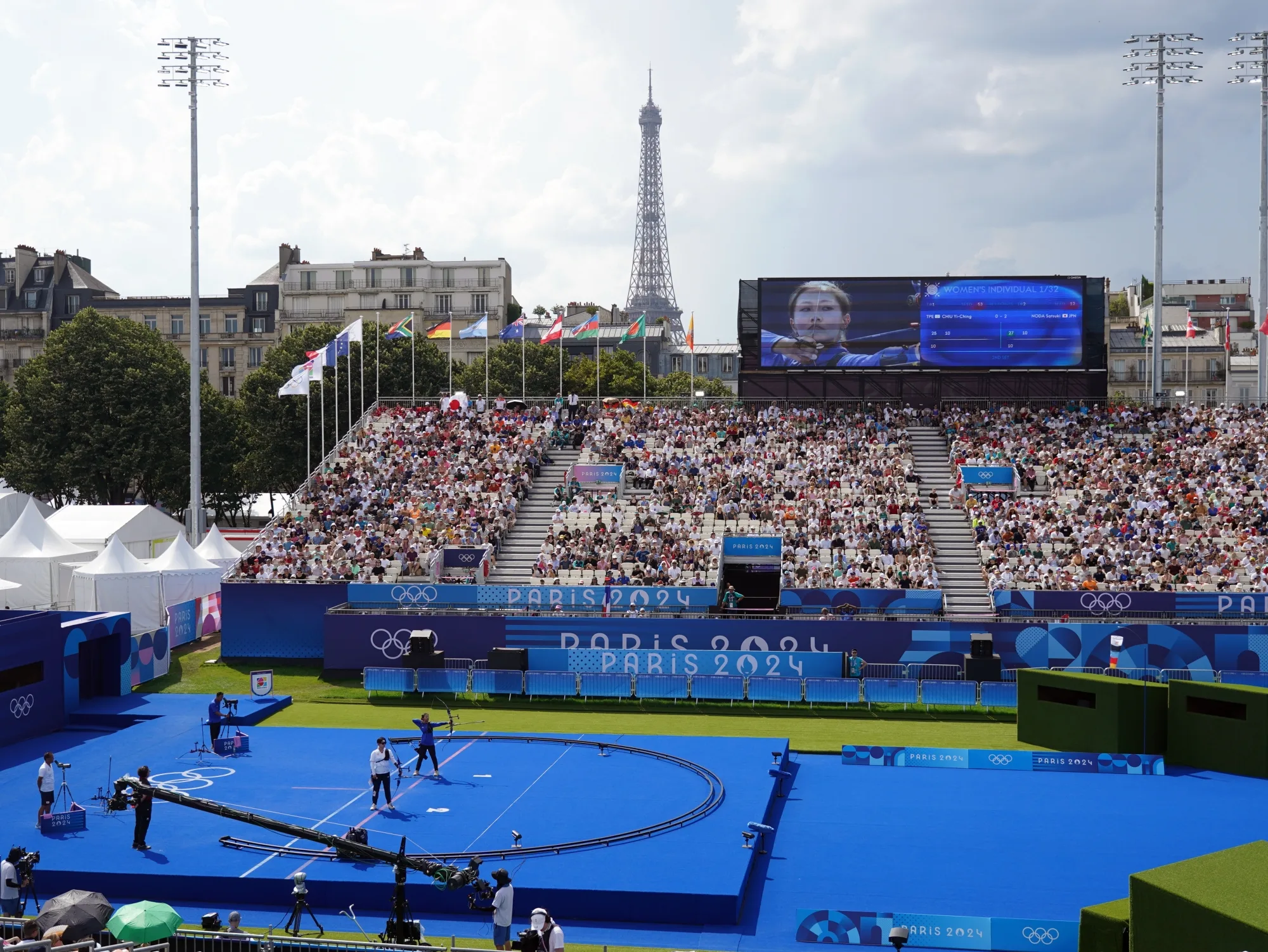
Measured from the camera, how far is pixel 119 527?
54.7 meters

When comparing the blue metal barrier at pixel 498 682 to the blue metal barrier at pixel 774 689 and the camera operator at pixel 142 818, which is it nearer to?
the blue metal barrier at pixel 774 689

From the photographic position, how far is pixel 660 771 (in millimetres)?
29000

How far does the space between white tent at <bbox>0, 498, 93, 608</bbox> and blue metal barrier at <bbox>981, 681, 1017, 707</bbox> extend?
3472cm

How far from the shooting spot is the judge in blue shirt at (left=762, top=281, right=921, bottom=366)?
53.8m

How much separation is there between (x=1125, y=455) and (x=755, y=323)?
1662 cm

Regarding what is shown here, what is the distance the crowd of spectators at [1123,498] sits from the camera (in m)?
42.2

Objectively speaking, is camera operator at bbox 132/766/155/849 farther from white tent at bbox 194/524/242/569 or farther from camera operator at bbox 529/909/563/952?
white tent at bbox 194/524/242/569

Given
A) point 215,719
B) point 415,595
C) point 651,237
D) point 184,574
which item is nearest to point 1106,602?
point 415,595

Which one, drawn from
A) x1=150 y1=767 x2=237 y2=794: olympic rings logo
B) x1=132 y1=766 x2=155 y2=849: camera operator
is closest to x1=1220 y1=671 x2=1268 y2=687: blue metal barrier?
x1=150 y1=767 x2=237 y2=794: olympic rings logo

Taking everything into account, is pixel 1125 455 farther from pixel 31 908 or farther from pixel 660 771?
pixel 31 908

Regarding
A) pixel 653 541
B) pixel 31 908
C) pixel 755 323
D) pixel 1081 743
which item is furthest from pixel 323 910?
pixel 755 323

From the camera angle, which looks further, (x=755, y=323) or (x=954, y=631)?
(x=755, y=323)

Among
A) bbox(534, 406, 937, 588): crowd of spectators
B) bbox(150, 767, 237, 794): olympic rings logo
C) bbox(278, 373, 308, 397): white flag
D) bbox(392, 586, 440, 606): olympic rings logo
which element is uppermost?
bbox(278, 373, 308, 397): white flag

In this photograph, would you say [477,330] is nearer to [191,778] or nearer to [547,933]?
[191,778]
